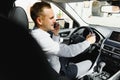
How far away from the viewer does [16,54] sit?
0.68 m

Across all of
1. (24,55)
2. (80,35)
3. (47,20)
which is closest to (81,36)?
(80,35)

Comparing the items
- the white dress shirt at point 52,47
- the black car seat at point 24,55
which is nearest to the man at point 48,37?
the white dress shirt at point 52,47

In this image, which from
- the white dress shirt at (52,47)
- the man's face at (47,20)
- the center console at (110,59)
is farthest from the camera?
the center console at (110,59)

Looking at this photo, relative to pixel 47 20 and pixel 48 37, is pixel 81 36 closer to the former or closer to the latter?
pixel 47 20

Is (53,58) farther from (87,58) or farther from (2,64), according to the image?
(2,64)

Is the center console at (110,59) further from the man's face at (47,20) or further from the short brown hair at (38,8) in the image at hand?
the short brown hair at (38,8)

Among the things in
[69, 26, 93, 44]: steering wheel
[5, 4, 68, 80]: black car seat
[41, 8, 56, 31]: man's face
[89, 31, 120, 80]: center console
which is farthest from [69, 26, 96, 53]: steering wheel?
[5, 4, 68, 80]: black car seat

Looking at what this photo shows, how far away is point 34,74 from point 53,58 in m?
2.32

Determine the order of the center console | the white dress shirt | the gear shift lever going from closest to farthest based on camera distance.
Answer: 1. the white dress shirt
2. the center console
3. the gear shift lever

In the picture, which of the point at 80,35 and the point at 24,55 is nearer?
the point at 24,55

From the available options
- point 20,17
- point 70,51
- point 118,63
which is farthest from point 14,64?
point 118,63

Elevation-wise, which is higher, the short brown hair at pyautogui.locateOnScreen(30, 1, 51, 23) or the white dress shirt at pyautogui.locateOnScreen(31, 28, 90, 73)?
the short brown hair at pyautogui.locateOnScreen(30, 1, 51, 23)

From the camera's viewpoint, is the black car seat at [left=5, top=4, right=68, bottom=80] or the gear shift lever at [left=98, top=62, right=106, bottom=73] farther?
the gear shift lever at [left=98, top=62, right=106, bottom=73]

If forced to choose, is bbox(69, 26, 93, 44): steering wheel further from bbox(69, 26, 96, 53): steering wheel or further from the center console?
the center console
